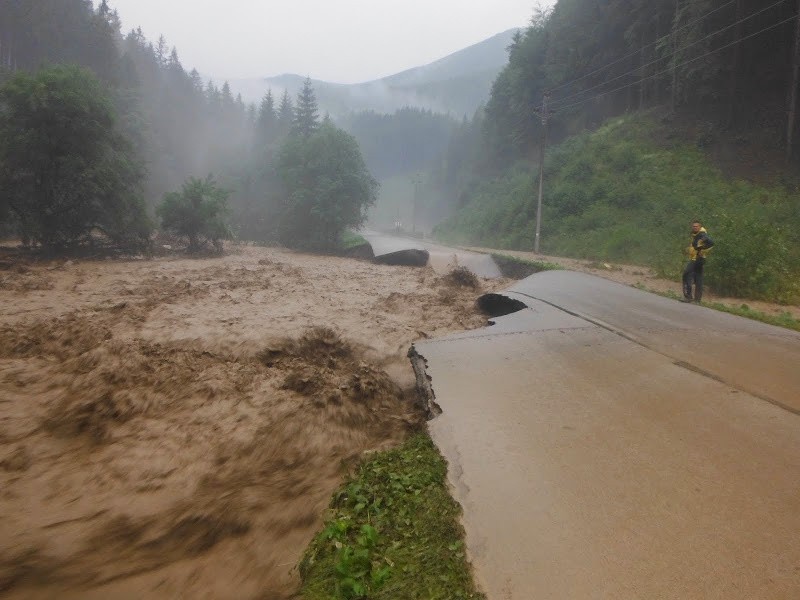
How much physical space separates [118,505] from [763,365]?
6.68 metres

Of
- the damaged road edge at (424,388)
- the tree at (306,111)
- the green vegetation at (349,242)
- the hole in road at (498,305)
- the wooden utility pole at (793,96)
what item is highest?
the tree at (306,111)

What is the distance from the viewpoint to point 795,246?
15359 millimetres

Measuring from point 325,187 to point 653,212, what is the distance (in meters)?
20.8

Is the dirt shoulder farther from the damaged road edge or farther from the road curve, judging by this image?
the damaged road edge

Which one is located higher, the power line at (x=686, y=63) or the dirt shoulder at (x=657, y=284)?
the power line at (x=686, y=63)

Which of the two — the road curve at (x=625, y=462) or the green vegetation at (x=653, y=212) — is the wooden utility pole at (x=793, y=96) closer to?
the green vegetation at (x=653, y=212)

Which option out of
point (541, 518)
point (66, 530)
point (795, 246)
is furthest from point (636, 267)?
point (66, 530)

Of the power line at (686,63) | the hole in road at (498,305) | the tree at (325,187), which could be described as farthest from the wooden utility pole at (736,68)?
the hole in road at (498,305)

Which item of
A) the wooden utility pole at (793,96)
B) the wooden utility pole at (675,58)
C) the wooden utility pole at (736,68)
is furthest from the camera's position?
the wooden utility pole at (675,58)

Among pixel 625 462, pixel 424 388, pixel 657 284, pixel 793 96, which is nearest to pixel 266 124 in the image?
pixel 793 96

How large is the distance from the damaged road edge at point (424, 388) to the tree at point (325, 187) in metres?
27.9

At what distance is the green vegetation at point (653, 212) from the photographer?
12.4 m

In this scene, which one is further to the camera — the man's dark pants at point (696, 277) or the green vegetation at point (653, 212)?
the green vegetation at point (653, 212)

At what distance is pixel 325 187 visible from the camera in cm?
3256
